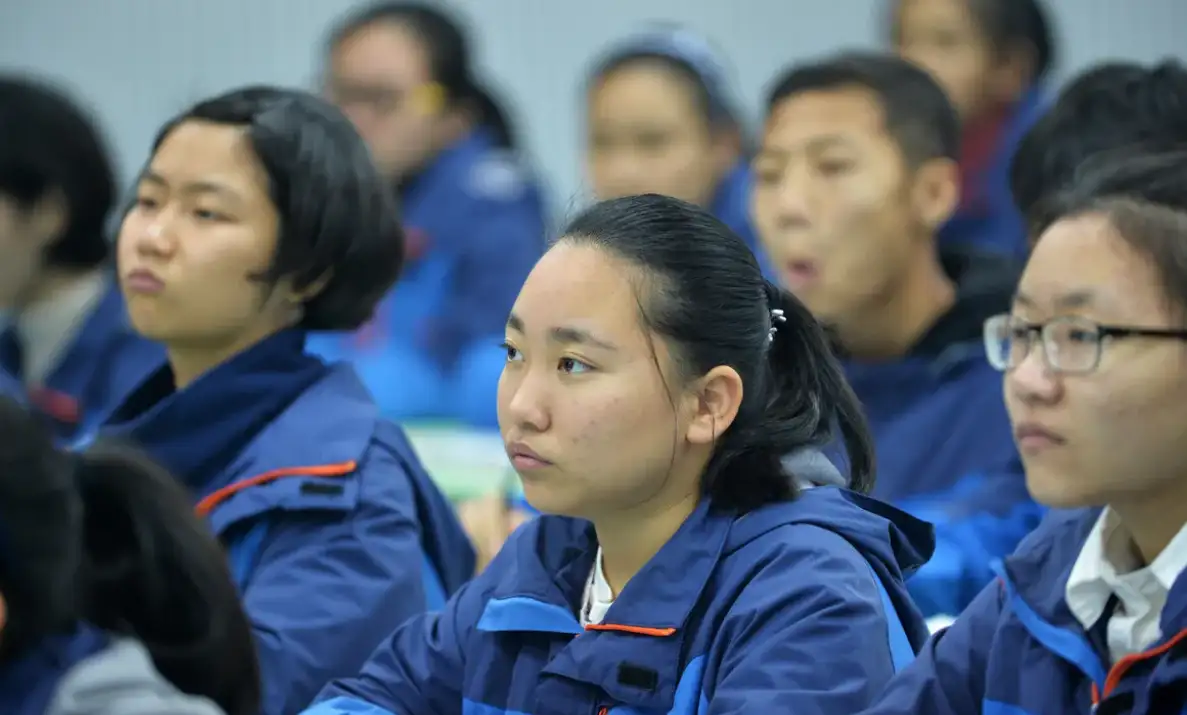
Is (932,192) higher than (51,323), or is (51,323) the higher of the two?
(932,192)

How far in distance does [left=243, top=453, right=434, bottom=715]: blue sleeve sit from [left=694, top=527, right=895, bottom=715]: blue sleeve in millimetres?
594

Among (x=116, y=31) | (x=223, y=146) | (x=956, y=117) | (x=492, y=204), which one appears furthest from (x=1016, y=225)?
(x=116, y=31)

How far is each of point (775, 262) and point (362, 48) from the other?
1.75 metres

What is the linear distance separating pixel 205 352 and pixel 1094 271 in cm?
126

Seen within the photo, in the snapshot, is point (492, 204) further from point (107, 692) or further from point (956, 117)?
point (107, 692)

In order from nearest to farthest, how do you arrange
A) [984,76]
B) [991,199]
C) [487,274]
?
[991,199] → [984,76] → [487,274]

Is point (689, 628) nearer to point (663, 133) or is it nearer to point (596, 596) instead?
point (596, 596)

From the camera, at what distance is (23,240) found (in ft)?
11.8

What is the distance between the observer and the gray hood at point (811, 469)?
1912mm

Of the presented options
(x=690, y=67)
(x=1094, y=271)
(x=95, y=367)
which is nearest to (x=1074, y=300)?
(x=1094, y=271)

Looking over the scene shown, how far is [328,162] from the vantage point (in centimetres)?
248

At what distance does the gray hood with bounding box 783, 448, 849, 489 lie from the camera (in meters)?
1.91

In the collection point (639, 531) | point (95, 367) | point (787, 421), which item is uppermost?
point (787, 421)

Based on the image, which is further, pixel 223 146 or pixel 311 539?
pixel 223 146
